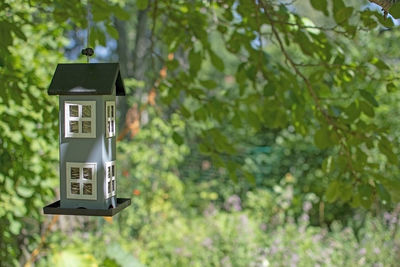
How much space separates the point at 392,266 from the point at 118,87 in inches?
109

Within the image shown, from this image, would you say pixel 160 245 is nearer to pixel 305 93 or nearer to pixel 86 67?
pixel 305 93

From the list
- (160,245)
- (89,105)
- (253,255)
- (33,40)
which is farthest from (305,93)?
(160,245)

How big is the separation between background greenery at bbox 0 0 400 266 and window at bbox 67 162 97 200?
1.49ft

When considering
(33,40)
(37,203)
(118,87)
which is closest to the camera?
(118,87)

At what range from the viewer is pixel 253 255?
12.1 feet

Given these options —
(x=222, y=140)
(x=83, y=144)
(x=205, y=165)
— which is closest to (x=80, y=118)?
(x=83, y=144)

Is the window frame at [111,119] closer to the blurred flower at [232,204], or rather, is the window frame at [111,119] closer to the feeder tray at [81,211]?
the feeder tray at [81,211]

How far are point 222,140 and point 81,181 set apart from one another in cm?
66

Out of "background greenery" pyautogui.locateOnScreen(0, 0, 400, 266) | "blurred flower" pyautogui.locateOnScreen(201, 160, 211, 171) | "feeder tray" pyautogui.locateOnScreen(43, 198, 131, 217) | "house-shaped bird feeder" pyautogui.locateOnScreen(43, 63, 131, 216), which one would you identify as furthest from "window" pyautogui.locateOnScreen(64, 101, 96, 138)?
"blurred flower" pyautogui.locateOnScreen(201, 160, 211, 171)

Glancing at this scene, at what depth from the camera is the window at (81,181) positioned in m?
1.32

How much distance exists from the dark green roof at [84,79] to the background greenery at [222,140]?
330 mm

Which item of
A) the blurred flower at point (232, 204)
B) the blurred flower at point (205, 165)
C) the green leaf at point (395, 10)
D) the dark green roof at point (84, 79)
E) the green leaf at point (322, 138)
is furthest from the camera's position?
the blurred flower at point (205, 165)

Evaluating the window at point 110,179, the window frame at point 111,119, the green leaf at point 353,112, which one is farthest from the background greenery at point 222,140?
the window at point 110,179

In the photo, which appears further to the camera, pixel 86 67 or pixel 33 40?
pixel 33 40
